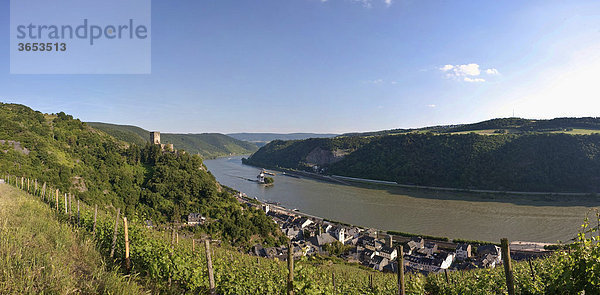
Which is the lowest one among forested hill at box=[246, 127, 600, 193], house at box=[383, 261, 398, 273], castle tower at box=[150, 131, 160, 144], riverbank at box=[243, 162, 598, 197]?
house at box=[383, 261, 398, 273]

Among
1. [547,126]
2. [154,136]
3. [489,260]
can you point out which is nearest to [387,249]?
[489,260]

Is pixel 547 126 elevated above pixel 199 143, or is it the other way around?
pixel 547 126

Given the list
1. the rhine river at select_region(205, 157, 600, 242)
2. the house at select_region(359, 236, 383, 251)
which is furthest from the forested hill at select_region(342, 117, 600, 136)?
the house at select_region(359, 236, 383, 251)

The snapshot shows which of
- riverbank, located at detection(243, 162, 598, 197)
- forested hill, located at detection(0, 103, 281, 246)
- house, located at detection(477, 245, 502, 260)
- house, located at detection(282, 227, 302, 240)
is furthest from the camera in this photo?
riverbank, located at detection(243, 162, 598, 197)

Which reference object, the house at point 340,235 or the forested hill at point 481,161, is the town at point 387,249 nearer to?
the house at point 340,235

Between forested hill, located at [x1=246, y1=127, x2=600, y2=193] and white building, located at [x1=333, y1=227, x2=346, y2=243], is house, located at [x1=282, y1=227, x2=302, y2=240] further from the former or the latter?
forested hill, located at [x1=246, y1=127, x2=600, y2=193]

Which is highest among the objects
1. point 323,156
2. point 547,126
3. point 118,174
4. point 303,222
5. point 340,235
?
point 547,126

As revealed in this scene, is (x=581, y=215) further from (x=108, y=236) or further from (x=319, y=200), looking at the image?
(x=108, y=236)

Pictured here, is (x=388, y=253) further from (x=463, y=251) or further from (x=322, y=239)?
(x=322, y=239)
